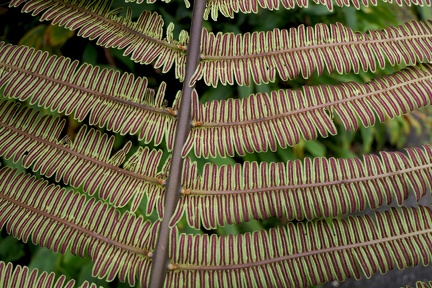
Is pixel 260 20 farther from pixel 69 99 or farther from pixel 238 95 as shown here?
pixel 69 99

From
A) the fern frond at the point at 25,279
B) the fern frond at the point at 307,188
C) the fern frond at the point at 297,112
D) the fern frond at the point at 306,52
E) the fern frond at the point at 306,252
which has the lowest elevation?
the fern frond at the point at 25,279

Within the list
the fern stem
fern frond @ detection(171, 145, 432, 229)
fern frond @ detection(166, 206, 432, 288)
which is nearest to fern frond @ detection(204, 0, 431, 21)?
the fern stem

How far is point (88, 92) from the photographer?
92 cm

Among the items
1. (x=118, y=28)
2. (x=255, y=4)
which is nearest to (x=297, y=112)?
(x=255, y=4)

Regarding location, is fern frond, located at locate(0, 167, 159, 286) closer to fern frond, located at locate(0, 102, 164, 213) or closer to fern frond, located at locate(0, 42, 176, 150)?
fern frond, located at locate(0, 102, 164, 213)

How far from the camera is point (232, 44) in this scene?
92 centimetres

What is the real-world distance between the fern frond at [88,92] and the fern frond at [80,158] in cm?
4

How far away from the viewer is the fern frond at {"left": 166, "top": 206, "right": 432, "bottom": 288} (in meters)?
0.81

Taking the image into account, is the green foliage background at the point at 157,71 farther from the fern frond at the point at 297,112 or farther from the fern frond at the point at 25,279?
the fern frond at the point at 25,279

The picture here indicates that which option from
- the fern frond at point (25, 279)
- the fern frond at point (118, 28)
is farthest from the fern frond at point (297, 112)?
the fern frond at point (25, 279)

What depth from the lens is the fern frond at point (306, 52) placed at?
0.90m

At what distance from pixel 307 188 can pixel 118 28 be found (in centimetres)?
49

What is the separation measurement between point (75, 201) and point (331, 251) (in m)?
0.48

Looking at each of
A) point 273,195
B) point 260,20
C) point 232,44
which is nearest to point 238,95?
point 260,20
